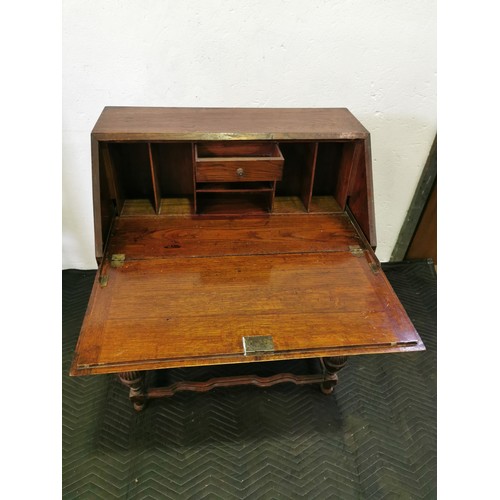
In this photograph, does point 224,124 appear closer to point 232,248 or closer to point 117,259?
point 232,248

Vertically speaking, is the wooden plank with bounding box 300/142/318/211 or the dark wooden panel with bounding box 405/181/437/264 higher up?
the wooden plank with bounding box 300/142/318/211

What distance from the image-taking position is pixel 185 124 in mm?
1668

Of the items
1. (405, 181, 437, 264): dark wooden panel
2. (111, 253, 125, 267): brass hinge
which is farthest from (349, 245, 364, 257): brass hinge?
(405, 181, 437, 264): dark wooden panel

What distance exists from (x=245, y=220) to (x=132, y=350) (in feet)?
2.57

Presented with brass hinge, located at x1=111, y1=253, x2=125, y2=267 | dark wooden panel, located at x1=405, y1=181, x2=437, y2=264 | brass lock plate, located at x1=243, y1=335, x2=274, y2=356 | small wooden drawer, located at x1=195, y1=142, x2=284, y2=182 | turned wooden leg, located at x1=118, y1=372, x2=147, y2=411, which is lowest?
turned wooden leg, located at x1=118, y1=372, x2=147, y2=411

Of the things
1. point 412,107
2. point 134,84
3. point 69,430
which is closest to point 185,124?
point 134,84

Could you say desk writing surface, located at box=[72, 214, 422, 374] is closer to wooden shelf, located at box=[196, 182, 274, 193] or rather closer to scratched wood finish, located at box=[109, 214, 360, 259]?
scratched wood finish, located at box=[109, 214, 360, 259]

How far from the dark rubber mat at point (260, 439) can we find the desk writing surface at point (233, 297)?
80cm

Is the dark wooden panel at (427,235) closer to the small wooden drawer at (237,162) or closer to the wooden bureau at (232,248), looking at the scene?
the wooden bureau at (232,248)

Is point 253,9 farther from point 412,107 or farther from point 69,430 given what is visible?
point 69,430

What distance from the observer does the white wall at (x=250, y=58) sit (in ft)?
5.86

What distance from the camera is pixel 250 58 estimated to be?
1.91 m

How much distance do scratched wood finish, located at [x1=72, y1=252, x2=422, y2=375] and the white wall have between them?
896 mm

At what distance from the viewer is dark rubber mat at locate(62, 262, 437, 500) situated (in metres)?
1.75
